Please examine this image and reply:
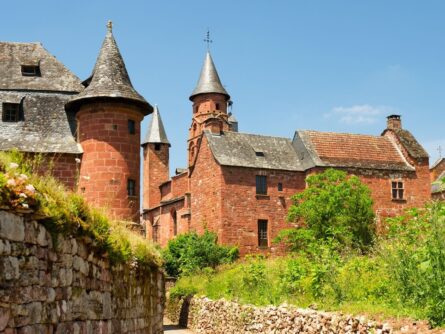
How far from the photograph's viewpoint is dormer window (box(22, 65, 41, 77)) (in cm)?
2559

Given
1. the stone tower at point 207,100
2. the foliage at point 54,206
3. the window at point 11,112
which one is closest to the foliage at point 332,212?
the stone tower at point 207,100

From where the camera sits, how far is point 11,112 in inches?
947

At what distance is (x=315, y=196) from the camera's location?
41094 millimetres

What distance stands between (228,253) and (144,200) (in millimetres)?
21602

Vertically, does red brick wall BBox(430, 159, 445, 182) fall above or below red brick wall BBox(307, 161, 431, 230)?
above

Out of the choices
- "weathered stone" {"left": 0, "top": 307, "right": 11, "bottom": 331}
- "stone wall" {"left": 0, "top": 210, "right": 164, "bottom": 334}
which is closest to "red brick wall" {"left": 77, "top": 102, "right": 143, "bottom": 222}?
"stone wall" {"left": 0, "top": 210, "right": 164, "bottom": 334}

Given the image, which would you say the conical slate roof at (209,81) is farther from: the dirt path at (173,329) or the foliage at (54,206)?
the foliage at (54,206)

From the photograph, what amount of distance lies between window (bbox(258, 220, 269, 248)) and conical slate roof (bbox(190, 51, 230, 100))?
60.7ft

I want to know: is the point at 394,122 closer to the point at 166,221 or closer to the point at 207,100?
the point at 207,100

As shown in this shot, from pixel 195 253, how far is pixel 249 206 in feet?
18.9

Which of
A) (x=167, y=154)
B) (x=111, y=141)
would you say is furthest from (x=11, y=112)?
(x=167, y=154)

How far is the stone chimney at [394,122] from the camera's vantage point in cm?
4956

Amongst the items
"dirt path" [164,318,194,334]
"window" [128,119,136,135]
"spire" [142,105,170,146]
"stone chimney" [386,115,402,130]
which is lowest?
"dirt path" [164,318,194,334]

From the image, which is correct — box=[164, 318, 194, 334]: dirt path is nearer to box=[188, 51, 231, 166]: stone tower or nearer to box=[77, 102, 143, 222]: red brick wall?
box=[77, 102, 143, 222]: red brick wall
